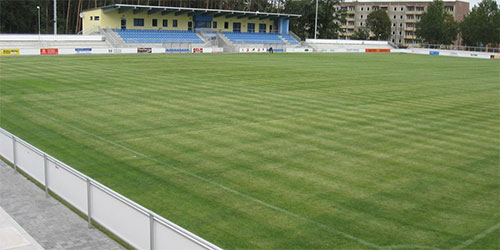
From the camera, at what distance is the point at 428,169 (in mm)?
14844

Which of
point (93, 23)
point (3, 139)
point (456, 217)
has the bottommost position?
point (456, 217)

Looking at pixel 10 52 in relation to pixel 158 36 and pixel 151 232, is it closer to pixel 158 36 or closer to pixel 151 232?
pixel 158 36

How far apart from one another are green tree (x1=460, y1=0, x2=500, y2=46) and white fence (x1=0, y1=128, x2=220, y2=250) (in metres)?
121

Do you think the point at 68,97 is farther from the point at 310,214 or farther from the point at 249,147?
the point at 310,214

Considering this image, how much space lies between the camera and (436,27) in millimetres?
120750

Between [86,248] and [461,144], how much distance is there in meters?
14.4

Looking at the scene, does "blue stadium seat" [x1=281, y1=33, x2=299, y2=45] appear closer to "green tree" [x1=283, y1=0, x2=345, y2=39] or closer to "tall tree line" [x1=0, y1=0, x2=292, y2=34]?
"green tree" [x1=283, y1=0, x2=345, y2=39]

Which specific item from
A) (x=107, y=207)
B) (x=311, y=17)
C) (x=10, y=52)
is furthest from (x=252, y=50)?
(x=107, y=207)

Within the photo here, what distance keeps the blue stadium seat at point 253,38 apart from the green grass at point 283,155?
184 feet

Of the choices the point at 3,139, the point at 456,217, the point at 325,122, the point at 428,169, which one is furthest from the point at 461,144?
the point at 3,139

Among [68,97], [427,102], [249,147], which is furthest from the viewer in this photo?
[427,102]

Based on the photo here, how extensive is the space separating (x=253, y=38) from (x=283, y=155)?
76501 millimetres

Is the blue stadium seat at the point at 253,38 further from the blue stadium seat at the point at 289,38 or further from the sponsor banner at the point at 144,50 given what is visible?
the sponsor banner at the point at 144,50

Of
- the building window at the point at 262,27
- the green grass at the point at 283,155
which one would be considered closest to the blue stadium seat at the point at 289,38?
the building window at the point at 262,27
